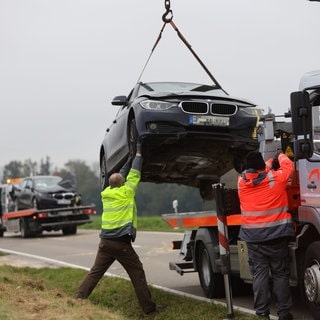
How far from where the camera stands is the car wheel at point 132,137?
8.77 meters

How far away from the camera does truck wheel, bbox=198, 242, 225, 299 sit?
8492 millimetres

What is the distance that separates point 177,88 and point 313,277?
398 cm

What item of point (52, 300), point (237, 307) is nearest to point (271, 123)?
point (237, 307)

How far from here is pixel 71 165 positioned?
3745 inches

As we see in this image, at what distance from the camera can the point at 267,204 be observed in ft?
21.1

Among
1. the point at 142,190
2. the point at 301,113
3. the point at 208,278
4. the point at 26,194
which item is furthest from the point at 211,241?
the point at 142,190

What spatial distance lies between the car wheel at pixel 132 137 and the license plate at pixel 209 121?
2.86 ft

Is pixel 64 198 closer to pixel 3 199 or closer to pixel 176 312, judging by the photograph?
pixel 3 199

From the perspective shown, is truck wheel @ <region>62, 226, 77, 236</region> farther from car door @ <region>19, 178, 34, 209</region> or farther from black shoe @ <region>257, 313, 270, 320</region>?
black shoe @ <region>257, 313, 270, 320</region>

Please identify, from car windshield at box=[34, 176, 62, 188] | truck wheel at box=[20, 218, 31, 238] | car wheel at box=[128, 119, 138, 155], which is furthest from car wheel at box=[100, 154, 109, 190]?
truck wheel at box=[20, 218, 31, 238]

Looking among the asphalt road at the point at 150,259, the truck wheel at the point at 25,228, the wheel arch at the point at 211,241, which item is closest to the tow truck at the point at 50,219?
the truck wheel at the point at 25,228

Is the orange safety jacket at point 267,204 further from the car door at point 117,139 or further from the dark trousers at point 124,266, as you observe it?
the car door at point 117,139

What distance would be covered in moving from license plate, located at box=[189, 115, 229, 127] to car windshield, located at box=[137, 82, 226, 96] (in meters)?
0.65

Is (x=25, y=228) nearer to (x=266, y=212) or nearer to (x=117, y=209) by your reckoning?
(x=117, y=209)
